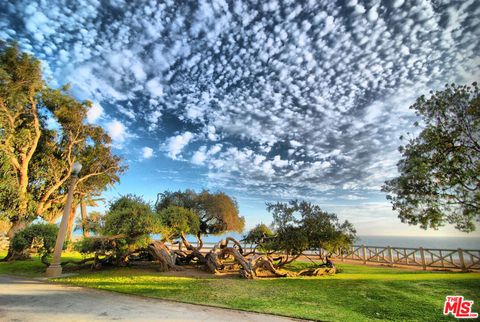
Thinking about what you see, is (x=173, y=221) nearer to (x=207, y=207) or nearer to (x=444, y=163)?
(x=207, y=207)

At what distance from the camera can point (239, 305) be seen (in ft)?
24.0

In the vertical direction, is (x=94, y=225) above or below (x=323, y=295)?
above

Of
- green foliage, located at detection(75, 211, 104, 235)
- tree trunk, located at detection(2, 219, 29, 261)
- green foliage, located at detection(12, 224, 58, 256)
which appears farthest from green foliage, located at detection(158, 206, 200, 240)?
tree trunk, located at detection(2, 219, 29, 261)

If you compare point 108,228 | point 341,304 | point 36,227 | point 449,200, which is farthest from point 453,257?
point 36,227

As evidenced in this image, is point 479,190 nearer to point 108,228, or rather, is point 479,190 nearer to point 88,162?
point 108,228

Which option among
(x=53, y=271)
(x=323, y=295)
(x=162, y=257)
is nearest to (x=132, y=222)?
(x=162, y=257)

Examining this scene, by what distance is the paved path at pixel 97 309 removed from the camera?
586 cm

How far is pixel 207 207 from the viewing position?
22.1m

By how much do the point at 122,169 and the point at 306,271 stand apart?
24004 millimetres

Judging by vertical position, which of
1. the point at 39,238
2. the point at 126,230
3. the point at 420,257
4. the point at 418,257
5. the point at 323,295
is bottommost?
the point at 323,295

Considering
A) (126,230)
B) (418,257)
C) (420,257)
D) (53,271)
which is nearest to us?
(53,271)

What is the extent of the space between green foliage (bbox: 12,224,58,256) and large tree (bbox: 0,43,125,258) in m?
A: 3.97

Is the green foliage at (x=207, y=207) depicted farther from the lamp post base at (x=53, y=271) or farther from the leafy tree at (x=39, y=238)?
the lamp post base at (x=53, y=271)

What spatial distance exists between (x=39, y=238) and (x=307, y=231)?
54.7ft
